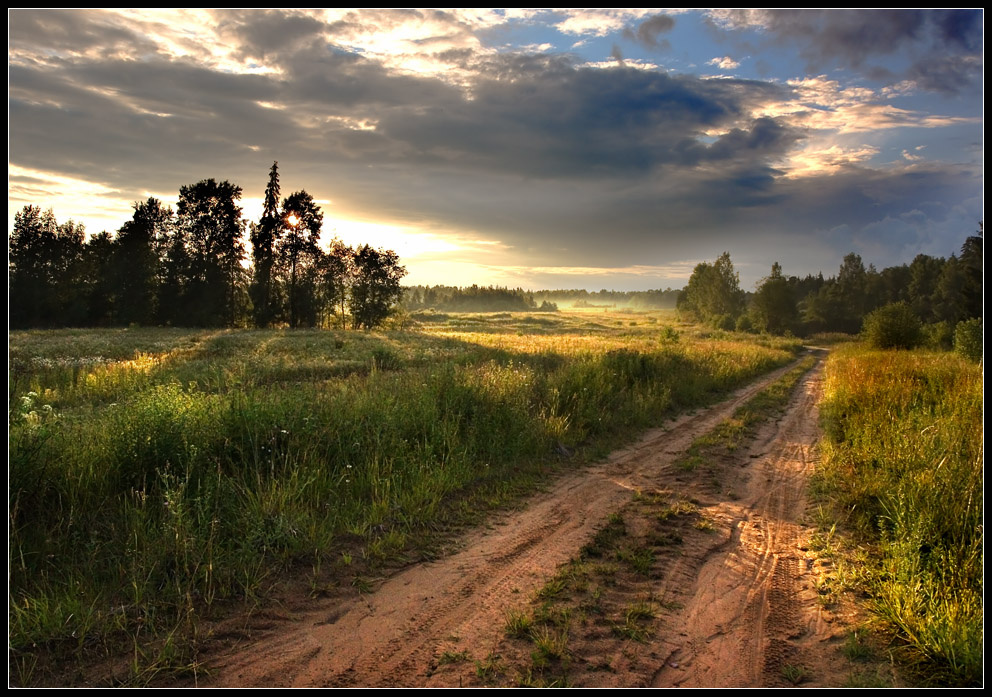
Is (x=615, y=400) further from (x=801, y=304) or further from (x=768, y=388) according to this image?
(x=801, y=304)

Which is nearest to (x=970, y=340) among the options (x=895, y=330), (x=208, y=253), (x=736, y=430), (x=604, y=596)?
(x=895, y=330)

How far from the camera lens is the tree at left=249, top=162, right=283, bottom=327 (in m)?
57.6

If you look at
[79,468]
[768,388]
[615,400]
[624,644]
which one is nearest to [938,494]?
[624,644]

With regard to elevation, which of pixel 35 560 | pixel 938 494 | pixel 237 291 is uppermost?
pixel 237 291

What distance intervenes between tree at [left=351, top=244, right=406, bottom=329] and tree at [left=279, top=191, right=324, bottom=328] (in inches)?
254

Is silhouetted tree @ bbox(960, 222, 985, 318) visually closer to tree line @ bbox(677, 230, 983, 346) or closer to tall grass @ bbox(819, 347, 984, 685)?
tree line @ bbox(677, 230, 983, 346)

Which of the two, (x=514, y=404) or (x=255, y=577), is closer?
(x=255, y=577)

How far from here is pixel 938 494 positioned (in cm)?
534

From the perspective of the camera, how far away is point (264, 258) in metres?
58.3

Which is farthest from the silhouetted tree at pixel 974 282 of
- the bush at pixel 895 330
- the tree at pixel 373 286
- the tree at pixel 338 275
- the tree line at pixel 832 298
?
the tree at pixel 338 275

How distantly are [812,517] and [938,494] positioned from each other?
1341mm

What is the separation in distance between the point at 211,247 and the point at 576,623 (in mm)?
63249

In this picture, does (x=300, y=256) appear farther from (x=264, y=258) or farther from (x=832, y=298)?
(x=832, y=298)

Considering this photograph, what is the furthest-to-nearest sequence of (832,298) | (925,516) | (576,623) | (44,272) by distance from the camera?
(832,298)
(44,272)
(925,516)
(576,623)
